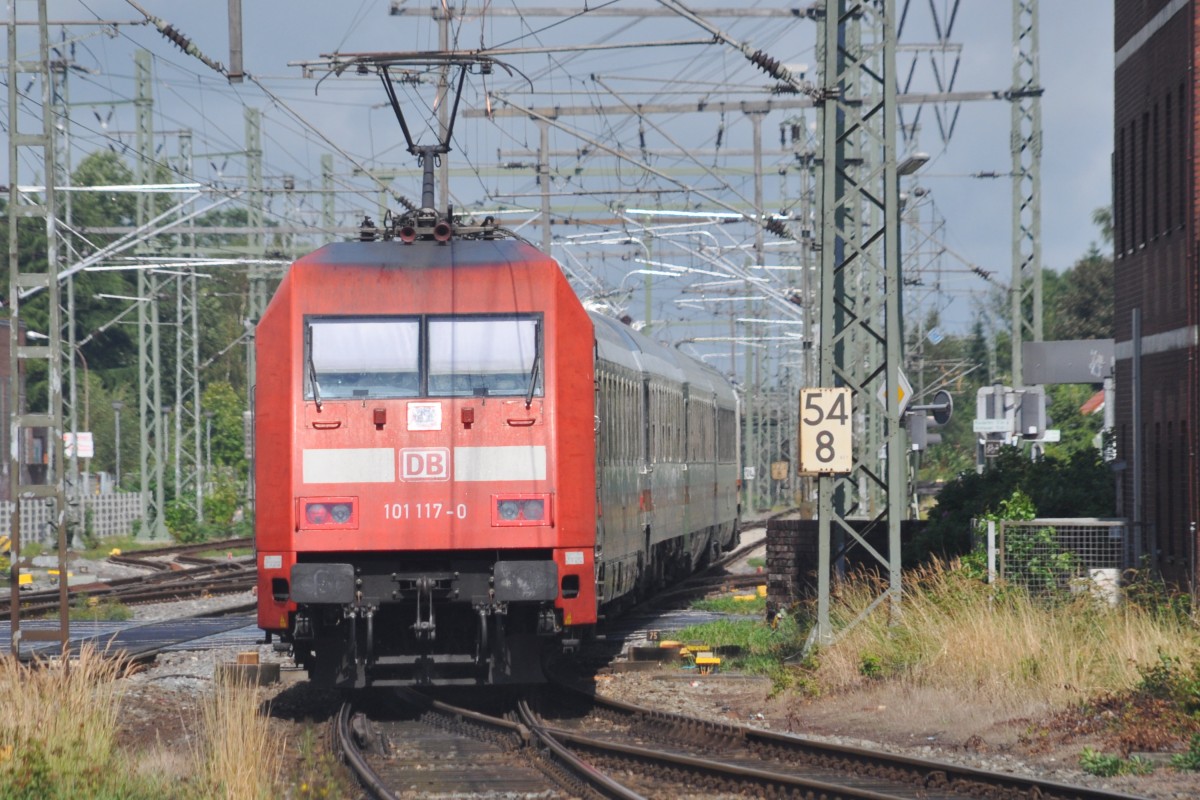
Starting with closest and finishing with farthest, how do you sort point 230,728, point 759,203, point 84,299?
point 230,728 → point 759,203 → point 84,299

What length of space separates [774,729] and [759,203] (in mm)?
18897

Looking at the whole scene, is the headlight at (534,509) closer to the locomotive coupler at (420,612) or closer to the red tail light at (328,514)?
the locomotive coupler at (420,612)

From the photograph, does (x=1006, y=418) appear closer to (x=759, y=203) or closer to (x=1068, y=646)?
(x=759, y=203)

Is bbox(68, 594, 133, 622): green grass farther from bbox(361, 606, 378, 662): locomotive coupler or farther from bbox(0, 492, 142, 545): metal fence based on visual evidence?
bbox(0, 492, 142, 545): metal fence

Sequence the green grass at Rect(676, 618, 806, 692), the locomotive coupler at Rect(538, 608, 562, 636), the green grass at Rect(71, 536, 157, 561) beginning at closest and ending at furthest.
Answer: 1. the locomotive coupler at Rect(538, 608, 562, 636)
2. the green grass at Rect(676, 618, 806, 692)
3. the green grass at Rect(71, 536, 157, 561)

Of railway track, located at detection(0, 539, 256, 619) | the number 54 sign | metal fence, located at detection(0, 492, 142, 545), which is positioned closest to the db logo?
the number 54 sign

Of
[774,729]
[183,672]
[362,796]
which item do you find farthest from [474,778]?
[183,672]

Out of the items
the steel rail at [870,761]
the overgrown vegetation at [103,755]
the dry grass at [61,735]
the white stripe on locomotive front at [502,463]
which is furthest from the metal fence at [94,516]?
the overgrown vegetation at [103,755]

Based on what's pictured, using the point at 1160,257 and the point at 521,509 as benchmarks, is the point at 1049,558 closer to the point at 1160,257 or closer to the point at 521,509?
the point at 1160,257

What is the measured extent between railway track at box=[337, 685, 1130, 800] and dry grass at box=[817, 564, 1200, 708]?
2.17m

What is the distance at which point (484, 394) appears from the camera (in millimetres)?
13562

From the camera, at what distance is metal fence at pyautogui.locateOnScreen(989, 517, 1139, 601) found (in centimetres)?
1605


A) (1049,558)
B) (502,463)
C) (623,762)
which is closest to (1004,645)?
(1049,558)

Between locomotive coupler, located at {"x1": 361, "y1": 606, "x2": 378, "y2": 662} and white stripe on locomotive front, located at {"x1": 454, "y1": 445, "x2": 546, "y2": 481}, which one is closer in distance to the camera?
locomotive coupler, located at {"x1": 361, "y1": 606, "x2": 378, "y2": 662}
